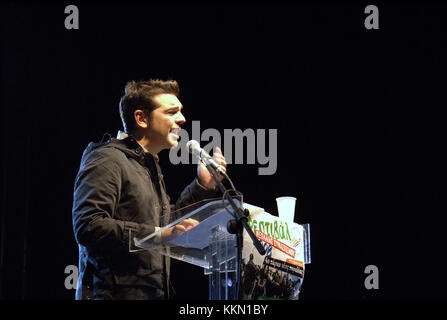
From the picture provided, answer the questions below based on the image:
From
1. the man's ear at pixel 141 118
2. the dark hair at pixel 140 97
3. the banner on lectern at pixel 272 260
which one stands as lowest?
the banner on lectern at pixel 272 260

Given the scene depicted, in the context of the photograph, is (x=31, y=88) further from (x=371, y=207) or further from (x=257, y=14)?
(x=371, y=207)

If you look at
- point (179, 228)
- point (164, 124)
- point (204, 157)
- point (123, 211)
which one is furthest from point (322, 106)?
point (179, 228)

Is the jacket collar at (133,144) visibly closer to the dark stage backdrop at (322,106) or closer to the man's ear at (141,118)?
the man's ear at (141,118)

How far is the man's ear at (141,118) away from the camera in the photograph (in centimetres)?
251

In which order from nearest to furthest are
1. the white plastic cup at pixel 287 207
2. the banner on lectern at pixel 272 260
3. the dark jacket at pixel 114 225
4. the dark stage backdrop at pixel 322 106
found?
the dark jacket at pixel 114 225, the banner on lectern at pixel 272 260, the white plastic cup at pixel 287 207, the dark stage backdrop at pixel 322 106

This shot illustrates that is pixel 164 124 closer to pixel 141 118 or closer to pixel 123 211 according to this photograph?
pixel 141 118

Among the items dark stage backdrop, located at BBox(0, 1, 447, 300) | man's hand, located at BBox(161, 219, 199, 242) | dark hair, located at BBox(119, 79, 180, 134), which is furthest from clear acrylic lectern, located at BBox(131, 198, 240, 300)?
dark stage backdrop, located at BBox(0, 1, 447, 300)

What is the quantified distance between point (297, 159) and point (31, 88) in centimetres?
210

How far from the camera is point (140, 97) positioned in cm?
255

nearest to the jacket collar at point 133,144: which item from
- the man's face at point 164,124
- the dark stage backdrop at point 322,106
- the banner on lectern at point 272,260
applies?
the man's face at point 164,124

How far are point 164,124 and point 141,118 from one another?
13 cm

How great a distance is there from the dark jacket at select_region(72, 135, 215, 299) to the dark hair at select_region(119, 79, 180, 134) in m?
0.36

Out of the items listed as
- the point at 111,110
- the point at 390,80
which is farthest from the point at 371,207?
the point at 111,110

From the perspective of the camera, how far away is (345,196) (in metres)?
4.02
